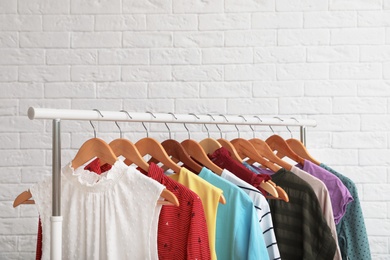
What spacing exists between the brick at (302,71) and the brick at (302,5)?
1.01ft

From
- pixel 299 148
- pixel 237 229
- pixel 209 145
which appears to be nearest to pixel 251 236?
pixel 237 229

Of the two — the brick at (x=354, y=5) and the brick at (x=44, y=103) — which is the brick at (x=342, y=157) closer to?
the brick at (x=354, y=5)

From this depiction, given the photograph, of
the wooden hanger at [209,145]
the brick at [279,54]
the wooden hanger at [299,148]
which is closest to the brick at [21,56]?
the brick at [279,54]

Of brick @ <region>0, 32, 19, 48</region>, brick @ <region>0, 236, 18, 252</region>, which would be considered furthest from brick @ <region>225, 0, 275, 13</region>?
brick @ <region>0, 236, 18, 252</region>

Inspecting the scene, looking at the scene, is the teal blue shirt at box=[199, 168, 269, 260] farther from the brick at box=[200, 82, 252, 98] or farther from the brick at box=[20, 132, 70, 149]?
the brick at box=[20, 132, 70, 149]

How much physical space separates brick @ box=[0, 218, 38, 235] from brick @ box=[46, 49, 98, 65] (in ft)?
2.89

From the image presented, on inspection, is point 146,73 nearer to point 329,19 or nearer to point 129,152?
point 329,19

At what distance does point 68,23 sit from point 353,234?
1.96 m

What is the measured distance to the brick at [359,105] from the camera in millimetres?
3771

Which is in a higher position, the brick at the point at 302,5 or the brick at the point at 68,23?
the brick at the point at 302,5

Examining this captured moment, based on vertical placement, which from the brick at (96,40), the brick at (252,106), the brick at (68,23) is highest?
Answer: the brick at (68,23)

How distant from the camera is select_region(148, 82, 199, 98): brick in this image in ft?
12.4

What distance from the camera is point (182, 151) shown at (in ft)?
8.29

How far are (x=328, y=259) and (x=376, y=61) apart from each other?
5.25 ft
